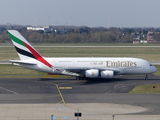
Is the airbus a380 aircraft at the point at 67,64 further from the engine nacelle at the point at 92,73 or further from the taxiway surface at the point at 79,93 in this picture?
the taxiway surface at the point at 79,93

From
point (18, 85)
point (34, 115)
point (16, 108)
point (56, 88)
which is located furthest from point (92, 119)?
point (18, 85)

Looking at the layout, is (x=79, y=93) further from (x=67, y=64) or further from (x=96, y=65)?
(x=96, y=65)

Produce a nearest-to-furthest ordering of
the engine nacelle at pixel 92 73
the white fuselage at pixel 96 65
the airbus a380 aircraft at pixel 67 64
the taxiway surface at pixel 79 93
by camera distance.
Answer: the taxiway surface at pixel 79 93 → the engine nacelle at pixel 92 73 → the airbus a380 aircraft at pixel 67 64 → the white fuselage at pixel 96 65

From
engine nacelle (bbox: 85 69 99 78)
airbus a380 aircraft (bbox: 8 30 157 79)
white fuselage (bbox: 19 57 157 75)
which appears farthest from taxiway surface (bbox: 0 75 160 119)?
white fuselage (bbox: 19 57 157 75)

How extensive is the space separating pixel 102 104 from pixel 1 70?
3410cm

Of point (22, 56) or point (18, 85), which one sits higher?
point (22, 56)

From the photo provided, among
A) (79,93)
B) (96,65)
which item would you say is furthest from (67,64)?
(79,93)

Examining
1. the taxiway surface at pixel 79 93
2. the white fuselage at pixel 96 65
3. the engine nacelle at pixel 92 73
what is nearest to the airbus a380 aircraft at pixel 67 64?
the white fuselage at pixel 96 65

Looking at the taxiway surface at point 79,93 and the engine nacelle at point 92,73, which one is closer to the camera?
the taxiway surface at point 79,93

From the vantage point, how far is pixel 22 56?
53.9 m

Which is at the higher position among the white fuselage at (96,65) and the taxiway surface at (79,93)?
the white fuselage at (96,65)

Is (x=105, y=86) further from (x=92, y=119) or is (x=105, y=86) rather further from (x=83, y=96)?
(x=92, y=119)

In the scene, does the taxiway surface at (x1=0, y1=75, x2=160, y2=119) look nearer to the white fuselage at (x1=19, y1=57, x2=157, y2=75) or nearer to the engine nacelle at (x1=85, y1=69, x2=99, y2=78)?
the engine nacelle at (x1=85, y1=69, x2=99, y2=78)

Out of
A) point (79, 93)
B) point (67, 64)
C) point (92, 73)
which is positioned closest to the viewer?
point (79, 93)
